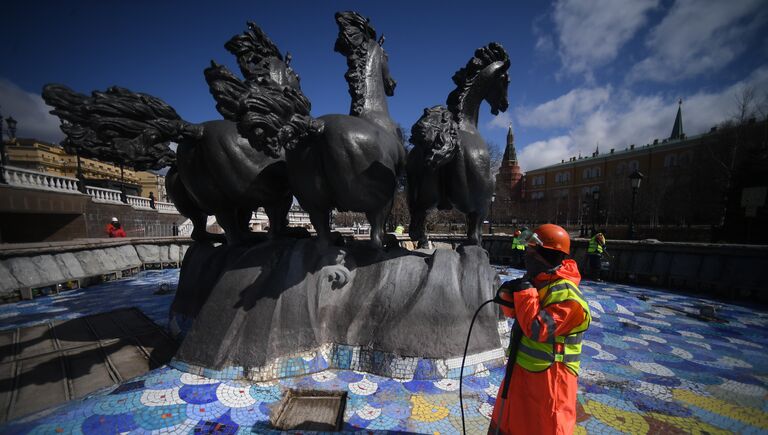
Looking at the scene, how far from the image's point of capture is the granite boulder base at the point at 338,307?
2.78 meters

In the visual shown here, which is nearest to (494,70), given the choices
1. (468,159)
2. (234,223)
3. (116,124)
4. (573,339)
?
(468,159)

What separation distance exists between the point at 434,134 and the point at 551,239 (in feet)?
5.25

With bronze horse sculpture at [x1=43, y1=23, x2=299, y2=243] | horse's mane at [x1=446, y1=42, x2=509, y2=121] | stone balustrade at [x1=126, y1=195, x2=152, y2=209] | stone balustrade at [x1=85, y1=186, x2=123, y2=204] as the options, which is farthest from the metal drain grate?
stone balustrade at [x1=126, y1=195, x2=152, y2=209]

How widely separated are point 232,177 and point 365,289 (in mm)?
1956

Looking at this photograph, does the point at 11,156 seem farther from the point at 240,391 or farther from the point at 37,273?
the point at 240,391

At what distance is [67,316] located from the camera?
15.4 ft

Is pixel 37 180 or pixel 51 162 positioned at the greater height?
pixel 51 162

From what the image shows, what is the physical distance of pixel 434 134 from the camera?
280 cm

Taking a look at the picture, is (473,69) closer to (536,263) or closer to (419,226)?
(419,226)

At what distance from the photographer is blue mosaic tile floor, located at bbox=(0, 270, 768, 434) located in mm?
2062

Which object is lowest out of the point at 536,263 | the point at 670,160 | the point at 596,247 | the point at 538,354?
the point at 538,354

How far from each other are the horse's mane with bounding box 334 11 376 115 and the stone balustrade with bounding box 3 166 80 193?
46.6 feet

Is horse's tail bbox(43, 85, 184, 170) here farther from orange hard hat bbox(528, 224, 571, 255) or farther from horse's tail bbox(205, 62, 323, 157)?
orange hard hat bbox(528, 224, 571, 255)

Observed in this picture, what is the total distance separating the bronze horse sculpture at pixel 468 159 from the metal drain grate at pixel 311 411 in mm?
2394
